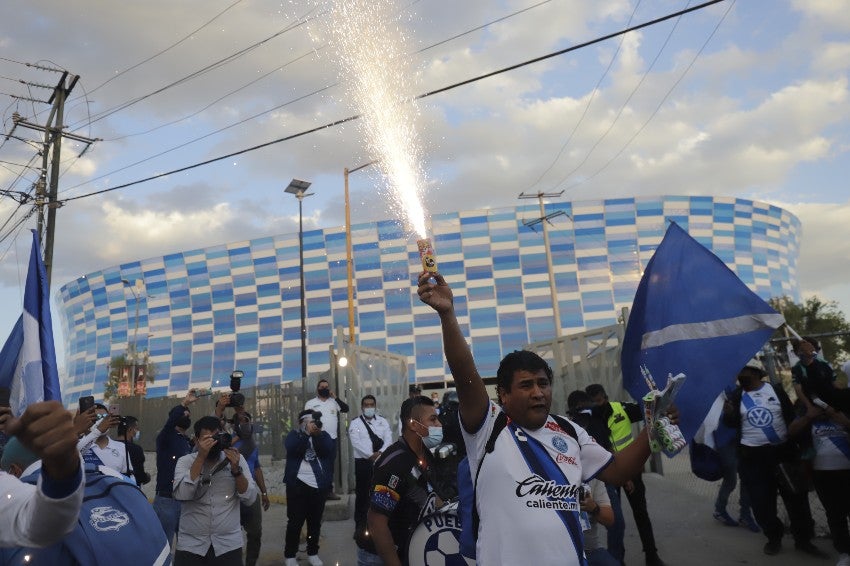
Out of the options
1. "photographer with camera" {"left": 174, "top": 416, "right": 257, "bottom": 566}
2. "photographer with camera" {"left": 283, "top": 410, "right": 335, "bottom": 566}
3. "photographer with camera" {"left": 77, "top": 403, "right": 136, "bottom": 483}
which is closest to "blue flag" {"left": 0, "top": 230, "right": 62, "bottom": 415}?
"photographer with camera" {"left": 174, "top": 416, "right": 257, "bottom": 566}

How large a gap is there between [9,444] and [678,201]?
177 feet

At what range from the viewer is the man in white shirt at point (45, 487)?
5.18ft

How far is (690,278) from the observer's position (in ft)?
13.8

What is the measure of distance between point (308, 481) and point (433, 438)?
14.1 feet

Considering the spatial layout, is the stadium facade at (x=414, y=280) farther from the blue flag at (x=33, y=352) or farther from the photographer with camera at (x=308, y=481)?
the blue flag at (x=33, y=352)

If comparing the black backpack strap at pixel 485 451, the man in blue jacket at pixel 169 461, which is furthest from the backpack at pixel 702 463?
the man in blue jacket at pixel 169 461

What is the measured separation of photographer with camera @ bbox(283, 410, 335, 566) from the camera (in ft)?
26.4

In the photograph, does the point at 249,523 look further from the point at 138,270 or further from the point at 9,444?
the point at 138,270

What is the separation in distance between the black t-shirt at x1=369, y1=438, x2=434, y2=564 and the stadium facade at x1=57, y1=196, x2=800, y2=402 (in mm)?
39371

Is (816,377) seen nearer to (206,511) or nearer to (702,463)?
(702,463)

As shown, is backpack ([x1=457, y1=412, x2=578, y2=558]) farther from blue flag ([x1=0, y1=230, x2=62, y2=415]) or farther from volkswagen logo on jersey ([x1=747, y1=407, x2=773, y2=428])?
volkswagen logo on jersey ([x1=747, y1=407, x2=773, y2=428])

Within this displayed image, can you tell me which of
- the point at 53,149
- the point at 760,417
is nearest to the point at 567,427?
the point at 760,417

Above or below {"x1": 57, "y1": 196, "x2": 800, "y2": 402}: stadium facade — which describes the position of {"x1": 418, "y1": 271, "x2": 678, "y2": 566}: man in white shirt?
below

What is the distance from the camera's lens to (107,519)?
6.91 feet
